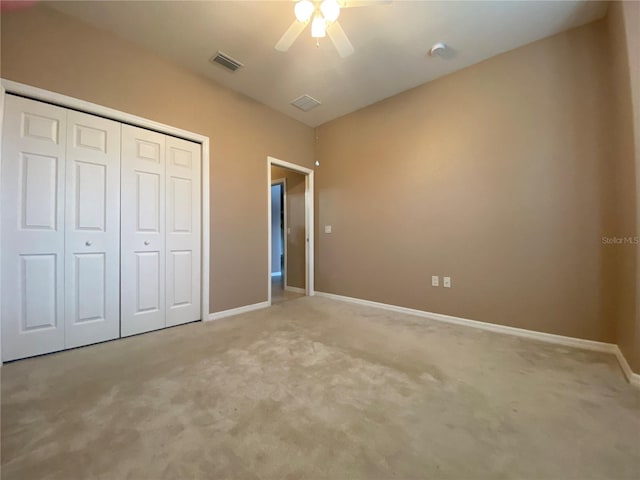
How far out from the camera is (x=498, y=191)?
A: 2.53m

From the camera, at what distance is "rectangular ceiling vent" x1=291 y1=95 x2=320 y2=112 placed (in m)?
3.29

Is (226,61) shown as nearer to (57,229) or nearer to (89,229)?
(89,229)

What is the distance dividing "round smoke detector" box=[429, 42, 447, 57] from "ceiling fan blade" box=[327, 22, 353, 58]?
3.31 feet

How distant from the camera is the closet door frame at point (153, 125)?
6.09 feet

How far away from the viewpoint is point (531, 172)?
92.8 inches

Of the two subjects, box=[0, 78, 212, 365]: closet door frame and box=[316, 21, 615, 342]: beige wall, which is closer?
box=[0, 78, 212, 365]: closet door frame

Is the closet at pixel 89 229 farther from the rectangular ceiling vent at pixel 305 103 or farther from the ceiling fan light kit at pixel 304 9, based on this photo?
the ceiling fan light kit at pixel 304 9

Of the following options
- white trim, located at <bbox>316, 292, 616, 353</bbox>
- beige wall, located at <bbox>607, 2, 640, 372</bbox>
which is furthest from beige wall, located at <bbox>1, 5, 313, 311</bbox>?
beige wall, located at <bbox>607, 2, 640, 372</bbox>

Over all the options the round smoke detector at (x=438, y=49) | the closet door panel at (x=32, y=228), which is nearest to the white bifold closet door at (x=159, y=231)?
the closet door panel at (x=32, y=228)

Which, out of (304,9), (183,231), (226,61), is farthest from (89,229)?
(304,9)

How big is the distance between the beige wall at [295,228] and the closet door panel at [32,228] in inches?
114

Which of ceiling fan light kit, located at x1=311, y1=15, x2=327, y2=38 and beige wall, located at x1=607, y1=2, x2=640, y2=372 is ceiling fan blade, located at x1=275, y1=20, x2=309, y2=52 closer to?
ceiling fan light kit, located at x1=311, y1=15, x2=327, y2=38

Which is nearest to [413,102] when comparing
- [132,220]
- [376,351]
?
[376,351]

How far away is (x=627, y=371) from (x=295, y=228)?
4.05m
